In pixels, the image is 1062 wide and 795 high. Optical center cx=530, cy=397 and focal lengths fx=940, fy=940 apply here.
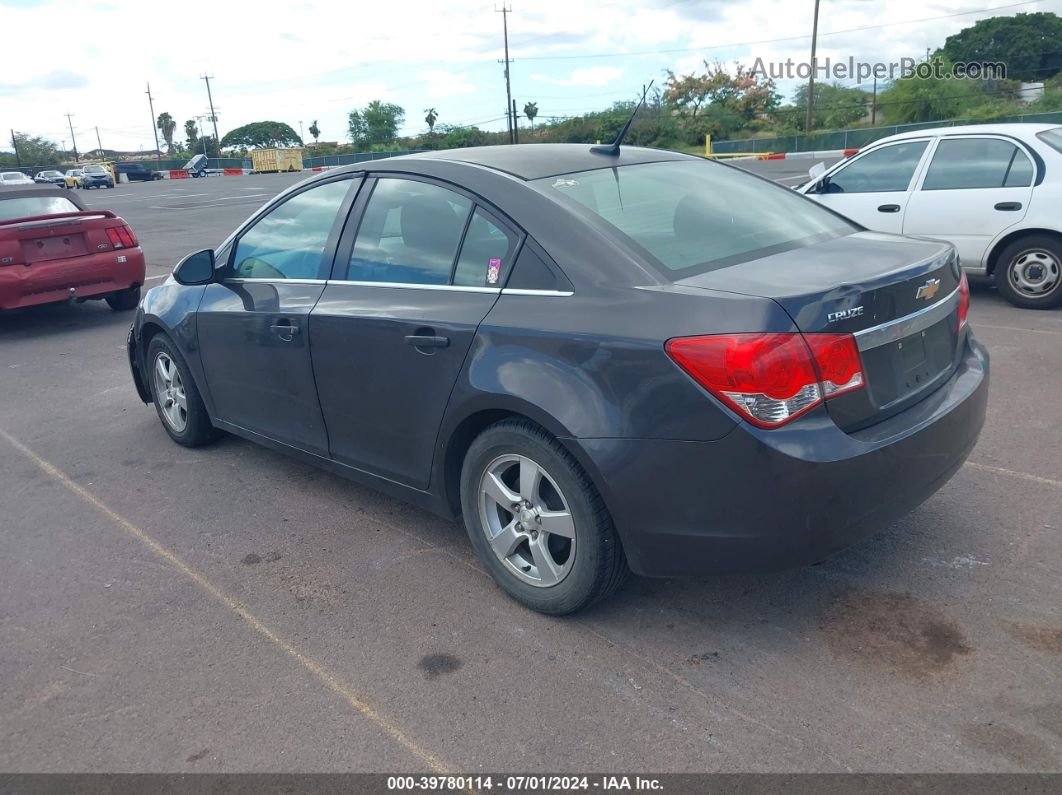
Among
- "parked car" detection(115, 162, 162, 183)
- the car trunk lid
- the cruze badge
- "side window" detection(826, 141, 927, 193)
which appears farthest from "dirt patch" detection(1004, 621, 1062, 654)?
"parked car" detection(115, 162, 162, 183)

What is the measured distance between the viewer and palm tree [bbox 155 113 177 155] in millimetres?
127625

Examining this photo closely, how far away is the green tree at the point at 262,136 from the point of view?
12388 centimetres

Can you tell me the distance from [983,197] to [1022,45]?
83.7 m

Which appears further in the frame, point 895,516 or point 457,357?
point 457,357

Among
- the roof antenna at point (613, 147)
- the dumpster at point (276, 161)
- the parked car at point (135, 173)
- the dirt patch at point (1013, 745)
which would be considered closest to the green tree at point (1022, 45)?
the dumpster at point (276, 161)

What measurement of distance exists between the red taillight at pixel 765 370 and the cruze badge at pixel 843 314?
0.17 feet

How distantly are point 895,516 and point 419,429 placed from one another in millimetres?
1781

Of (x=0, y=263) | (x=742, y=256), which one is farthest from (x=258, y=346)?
(x=0, y=263)

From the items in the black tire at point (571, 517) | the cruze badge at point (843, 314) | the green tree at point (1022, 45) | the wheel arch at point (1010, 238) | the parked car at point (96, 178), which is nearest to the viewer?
the cruze badge at point (843, 314)

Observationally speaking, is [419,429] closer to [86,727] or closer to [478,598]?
[478,598]

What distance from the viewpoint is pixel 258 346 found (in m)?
4.54

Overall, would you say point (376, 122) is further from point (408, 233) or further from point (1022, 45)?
point (408, 233)

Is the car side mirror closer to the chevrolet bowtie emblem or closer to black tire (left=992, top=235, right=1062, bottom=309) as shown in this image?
the chevrolet bowtie emblem

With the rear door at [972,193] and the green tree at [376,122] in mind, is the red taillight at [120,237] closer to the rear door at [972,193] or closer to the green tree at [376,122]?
the rear door at [972,193]
